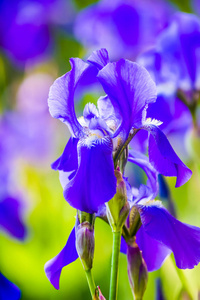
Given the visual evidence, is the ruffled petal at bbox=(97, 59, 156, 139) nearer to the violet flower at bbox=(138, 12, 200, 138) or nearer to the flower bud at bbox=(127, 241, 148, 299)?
the flower bud at bbox=(127, 241, 148, 299)

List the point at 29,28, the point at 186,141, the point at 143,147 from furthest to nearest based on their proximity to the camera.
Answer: the point at 29,28 → the point at 186,141 → the point at 143,147

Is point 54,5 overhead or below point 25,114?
overhead

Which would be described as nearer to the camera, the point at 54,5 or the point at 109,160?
the point at 109,160

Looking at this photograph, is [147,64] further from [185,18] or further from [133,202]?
[133,202]

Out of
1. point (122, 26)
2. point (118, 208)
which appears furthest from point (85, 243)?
point (122, 26)

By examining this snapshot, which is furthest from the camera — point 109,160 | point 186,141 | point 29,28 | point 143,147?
point 29,28

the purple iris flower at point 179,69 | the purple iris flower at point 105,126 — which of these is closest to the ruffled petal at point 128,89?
the purple iris flower at point 105,126

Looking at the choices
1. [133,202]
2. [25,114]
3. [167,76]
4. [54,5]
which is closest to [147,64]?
[167,76]
